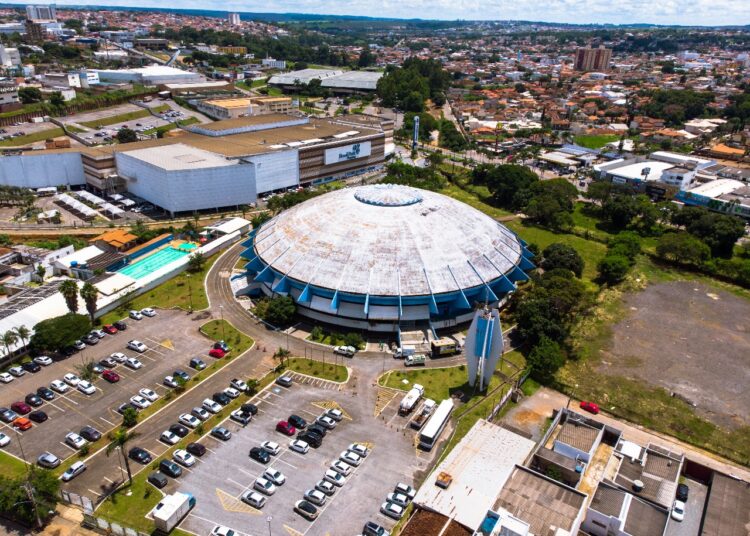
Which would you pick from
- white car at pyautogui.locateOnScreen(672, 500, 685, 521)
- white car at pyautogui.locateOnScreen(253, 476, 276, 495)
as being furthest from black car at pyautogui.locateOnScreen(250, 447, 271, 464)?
white car at pyautogui.locateOnScreen(672, 500, 685, 521)

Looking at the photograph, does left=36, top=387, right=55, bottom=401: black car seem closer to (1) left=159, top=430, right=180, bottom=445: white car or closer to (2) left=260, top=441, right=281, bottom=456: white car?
(1) left=159, top=430, right=180, bottom=445: white car

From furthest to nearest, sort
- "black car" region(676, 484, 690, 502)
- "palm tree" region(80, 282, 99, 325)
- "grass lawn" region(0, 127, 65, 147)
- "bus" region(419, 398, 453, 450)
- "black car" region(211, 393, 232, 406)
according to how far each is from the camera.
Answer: "grass lawn" region(0, 127, 65, 147), "palm tree" region(80, 282, 99, 325), "black car" region(211, 393, 232, 406), "bus" region(419, 398, 453, 450), "black car" region(676, 484, 690, 502)

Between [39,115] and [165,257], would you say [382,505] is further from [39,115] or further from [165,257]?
[39,115]

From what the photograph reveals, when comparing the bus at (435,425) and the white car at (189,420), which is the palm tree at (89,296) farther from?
the bus at (435,425)

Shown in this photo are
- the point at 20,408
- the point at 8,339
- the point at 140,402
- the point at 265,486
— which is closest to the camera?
the point at 265,486

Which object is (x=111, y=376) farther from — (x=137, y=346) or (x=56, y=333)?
(x=56, y=333)

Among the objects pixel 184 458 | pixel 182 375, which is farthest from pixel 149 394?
pixel 184 458

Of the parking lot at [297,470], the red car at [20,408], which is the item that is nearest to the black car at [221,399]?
the parking lot at [297,470]
